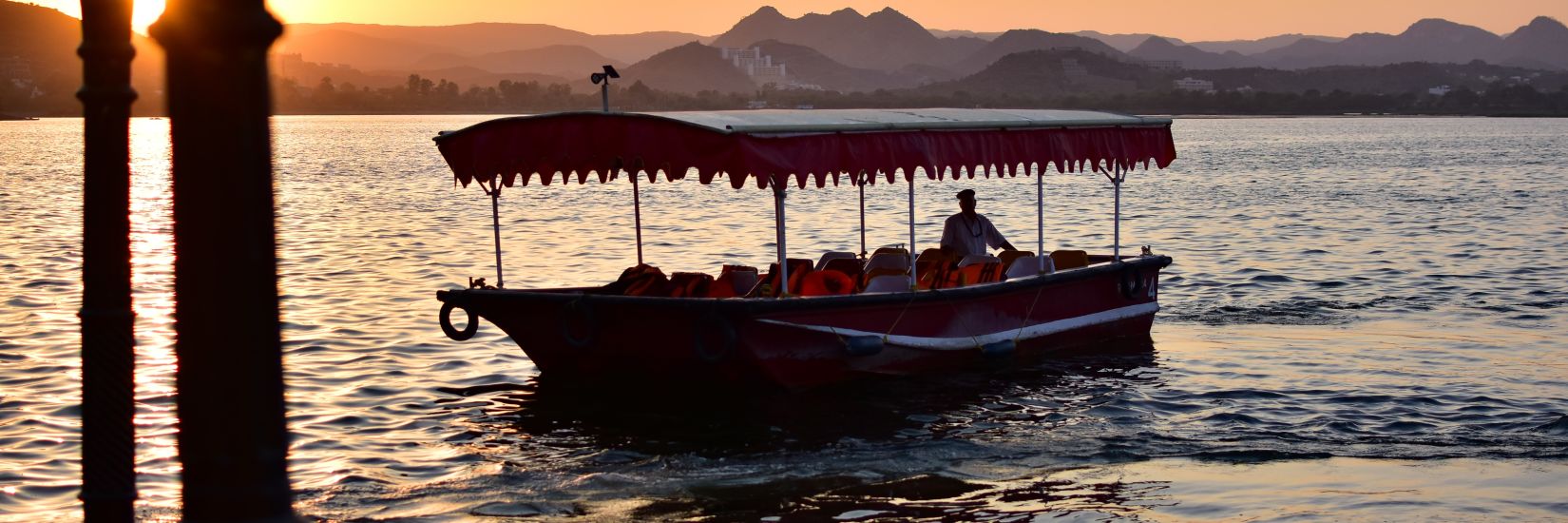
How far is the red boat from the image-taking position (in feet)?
42.0

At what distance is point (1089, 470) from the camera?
11844mm

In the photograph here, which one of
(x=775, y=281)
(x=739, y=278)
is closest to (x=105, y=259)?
(x=775, y=281)

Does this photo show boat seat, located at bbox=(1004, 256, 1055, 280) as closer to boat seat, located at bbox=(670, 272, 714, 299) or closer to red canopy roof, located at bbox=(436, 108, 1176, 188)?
red canopy roof, located at bbox=(436, 108, 1176, 188)

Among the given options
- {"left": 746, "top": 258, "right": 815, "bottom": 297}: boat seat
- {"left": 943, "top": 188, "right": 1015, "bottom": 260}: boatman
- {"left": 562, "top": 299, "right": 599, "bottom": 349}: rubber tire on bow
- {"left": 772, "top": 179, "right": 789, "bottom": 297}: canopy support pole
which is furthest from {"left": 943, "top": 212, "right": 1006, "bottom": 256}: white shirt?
{"left": 562, "top": 299, "right": 599, "bottom": 349}: rubber tire on bow

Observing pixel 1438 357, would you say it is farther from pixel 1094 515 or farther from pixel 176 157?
pixel 176 157

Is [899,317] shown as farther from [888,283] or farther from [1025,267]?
[1025,267]

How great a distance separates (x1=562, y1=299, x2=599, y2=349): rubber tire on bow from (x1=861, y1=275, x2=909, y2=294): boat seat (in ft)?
8.07

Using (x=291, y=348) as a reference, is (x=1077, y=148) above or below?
above

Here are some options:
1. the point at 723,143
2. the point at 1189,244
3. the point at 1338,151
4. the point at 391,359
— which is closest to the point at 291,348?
the point at 391,359

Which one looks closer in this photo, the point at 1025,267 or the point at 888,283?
the point at 888,283

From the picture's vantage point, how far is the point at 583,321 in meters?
13.5

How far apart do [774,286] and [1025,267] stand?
3053 mm

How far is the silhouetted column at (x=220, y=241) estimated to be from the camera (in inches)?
126

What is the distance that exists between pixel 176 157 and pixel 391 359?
14.4 metres
